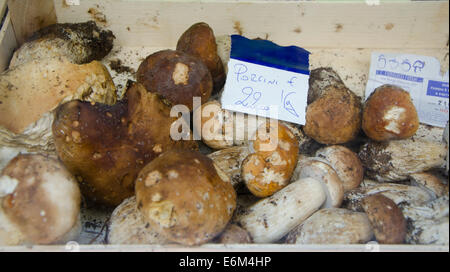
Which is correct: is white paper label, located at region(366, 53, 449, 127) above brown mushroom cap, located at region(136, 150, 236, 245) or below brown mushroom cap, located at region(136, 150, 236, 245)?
above

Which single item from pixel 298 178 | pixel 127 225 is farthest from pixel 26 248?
pixel 298 178

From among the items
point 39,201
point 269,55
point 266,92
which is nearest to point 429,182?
point 266,92

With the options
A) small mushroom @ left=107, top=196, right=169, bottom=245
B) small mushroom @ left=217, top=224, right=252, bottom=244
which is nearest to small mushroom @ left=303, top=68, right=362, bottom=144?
small mushroom @ left=217, top=224, right=252, bottom=244

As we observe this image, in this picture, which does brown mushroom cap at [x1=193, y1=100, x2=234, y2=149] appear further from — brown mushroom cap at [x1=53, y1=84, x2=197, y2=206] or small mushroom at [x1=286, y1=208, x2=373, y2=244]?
small mushroom at [x1=286, y1=208, x2=373, y2=244]

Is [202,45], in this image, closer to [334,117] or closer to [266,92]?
[266,92]

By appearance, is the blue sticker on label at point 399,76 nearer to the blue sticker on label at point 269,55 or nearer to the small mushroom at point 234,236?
the blue sticker on label at point 269,55

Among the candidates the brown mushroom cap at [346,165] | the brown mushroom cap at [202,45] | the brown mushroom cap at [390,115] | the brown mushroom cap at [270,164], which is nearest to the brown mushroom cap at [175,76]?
the brown mushroom cap at [202,45]
